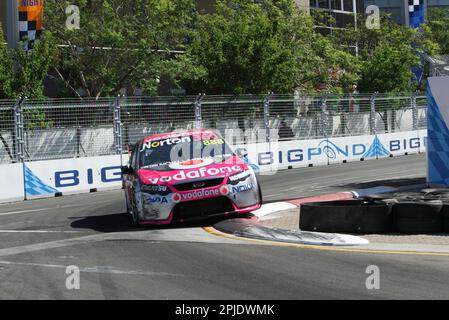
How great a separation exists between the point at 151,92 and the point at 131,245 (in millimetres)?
24510

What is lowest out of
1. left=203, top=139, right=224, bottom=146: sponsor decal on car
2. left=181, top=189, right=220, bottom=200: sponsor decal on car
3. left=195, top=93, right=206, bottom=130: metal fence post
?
left=181, top=189, right=220, bottom=200: sponsor decal on car

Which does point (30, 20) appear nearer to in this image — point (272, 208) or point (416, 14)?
point (272, 208)

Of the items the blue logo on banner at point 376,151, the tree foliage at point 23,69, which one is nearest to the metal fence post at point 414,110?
the blue logo on banner at point 376,151

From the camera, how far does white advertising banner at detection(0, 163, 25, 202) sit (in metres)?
19.2

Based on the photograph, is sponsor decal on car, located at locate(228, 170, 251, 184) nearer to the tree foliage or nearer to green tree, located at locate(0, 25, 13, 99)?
the tree foliage

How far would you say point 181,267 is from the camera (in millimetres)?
8406

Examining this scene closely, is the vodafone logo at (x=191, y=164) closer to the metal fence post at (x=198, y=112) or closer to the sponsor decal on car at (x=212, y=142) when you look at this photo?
the sponsor decal on car at (x=212, y=142)

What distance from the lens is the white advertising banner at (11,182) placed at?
1923 centimetres

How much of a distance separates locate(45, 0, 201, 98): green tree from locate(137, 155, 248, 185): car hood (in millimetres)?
19505

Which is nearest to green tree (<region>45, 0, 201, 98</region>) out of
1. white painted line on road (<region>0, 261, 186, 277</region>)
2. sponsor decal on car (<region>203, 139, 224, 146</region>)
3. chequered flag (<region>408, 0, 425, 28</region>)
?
sponsor decal on car (<region>203, 139, 224, 146</region>)

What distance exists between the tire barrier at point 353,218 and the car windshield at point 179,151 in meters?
2.32

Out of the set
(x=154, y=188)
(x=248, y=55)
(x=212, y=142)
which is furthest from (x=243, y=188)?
(x=248, y=55)

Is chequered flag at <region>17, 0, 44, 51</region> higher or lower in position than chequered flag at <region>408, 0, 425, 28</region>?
lower

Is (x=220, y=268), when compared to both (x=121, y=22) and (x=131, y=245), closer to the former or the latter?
(x=131, y=245)
